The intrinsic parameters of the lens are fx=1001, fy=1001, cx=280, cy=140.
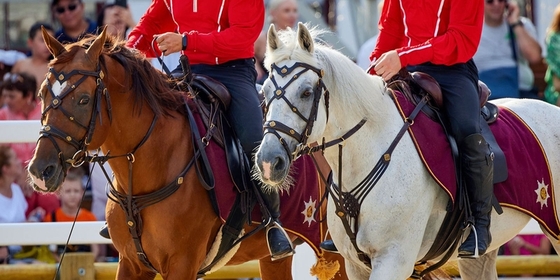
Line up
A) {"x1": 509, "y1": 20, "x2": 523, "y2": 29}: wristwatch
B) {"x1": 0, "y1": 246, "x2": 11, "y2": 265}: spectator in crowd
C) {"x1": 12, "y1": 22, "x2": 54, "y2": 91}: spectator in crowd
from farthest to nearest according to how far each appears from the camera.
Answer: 1. {"x1": 509, "y1": 20, "x2": 523, "y2": 29}: wristwatch
2. {"x1": 12, "y1": 22, "x2": 54, "y2": 91}: spectator in crowd
3. {"x1": 0, "y1": 246, "x2": 11, "y2": 265}: spectator in crowd

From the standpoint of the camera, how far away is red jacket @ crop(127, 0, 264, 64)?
242 inches

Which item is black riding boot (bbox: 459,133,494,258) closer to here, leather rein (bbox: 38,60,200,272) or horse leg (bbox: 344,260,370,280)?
horse leg (bbox: 344,260,370,280)

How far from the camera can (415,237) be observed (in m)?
5.44

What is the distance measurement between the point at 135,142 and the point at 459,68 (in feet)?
6.41

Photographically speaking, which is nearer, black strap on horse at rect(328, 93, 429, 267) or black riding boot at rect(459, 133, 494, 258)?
black strap on horse at rect(328, 93, 429, 267)

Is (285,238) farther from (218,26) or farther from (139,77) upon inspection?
(218,26)

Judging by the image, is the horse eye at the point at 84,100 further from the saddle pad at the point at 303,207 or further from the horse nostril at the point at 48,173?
the saddle pad at the point at 303,207

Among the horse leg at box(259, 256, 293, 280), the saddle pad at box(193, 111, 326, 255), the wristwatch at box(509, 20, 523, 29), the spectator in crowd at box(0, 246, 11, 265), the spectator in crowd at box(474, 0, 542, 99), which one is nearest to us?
the saddle pad at box(193, 111, 326, 255)

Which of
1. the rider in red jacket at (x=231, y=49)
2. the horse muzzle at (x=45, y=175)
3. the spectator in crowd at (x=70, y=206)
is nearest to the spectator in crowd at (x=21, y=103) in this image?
the spectator in crowd at (x=70, y=206)

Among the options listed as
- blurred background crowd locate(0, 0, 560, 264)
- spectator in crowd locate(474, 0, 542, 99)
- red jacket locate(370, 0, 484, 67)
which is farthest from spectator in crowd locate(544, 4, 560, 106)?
red jacket locate(370, 0, 484, 67)

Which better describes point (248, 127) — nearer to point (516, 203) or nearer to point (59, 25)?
point (516, 203)

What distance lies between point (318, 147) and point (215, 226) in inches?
41.3

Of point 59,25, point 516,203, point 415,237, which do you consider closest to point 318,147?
point 415,237

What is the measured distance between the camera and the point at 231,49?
244 inches
